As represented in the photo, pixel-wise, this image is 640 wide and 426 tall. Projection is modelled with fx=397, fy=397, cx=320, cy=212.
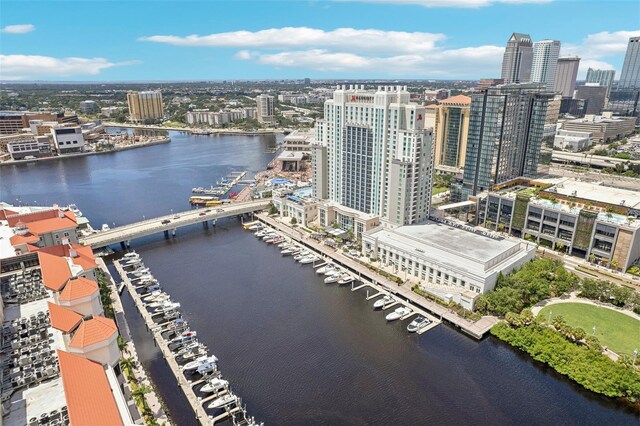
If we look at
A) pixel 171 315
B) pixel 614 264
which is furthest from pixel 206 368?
pixel 614 264

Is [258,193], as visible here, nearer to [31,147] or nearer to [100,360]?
[100,360]

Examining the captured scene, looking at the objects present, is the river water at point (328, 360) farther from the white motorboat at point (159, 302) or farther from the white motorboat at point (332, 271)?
the white motorboat at point (332, 271)

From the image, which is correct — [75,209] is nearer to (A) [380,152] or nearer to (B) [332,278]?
(B) [332,278]

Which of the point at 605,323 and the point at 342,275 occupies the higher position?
the point at 605,323

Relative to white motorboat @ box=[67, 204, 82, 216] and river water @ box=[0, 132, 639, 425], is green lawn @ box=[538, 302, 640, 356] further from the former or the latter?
white motorboat @ box=[67, 204, 82, 216]

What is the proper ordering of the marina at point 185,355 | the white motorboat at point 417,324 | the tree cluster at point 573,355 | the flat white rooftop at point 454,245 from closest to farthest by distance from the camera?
1. the marina at point 185,355
2. the tree cluster at point 573,355
3. the white motorboat at point 417,324
4. the flat white rooftop at point 454,245

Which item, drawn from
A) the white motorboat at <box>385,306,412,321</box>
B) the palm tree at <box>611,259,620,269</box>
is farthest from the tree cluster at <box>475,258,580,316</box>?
the palm tree at <box>611,259,620,269</box>

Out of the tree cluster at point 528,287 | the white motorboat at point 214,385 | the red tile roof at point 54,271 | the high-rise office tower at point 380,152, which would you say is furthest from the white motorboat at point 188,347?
the high-rise office tower at point 380,152

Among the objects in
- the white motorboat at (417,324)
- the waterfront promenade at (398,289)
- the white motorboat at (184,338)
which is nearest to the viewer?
the white motorboat at (184,338)
